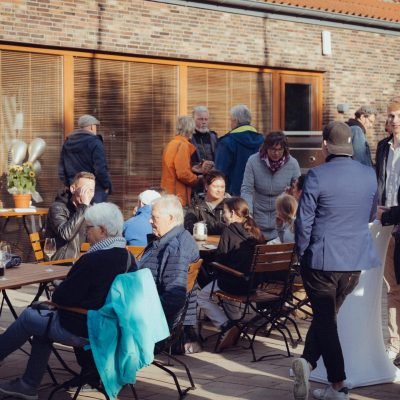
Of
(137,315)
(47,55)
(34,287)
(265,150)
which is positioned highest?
(47,55)

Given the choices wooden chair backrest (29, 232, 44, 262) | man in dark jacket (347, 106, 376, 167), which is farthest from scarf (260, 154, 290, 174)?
A: wooden chair backrest (29, 232, 44, 262)

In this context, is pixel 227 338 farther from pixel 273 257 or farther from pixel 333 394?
pixel 333 394

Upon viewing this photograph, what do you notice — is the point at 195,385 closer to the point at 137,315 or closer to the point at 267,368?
the point at 267,368

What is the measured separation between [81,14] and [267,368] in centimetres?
707

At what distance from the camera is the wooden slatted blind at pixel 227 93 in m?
15.0

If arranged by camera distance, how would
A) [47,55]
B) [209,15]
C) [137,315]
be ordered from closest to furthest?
[137,315], [47,55], [209,15]

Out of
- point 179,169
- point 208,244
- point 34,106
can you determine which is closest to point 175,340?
point 208,244

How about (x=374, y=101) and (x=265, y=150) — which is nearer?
(x=265, y=150)

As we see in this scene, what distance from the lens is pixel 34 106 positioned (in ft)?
42.8

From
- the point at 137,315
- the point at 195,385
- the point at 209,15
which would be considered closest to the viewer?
the point at 137,315

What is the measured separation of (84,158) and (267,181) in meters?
2.69

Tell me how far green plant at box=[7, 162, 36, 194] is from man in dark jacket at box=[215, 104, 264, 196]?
2.65 m

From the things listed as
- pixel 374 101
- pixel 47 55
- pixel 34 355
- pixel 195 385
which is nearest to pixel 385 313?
pixel 195 385

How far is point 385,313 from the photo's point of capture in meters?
9.90
